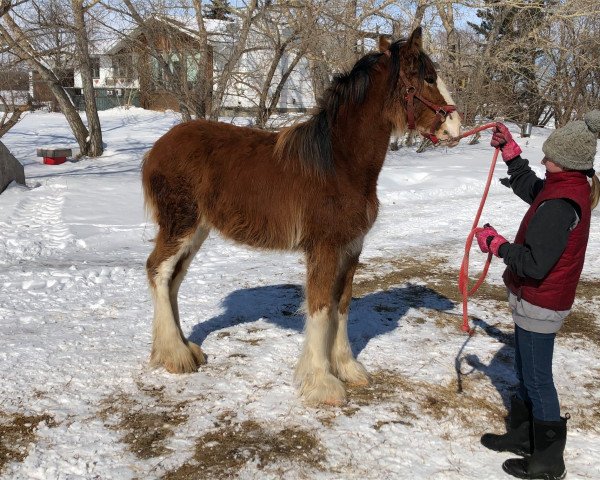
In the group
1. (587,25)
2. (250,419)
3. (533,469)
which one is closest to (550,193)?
(533,469)

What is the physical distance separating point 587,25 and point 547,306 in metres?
20.8

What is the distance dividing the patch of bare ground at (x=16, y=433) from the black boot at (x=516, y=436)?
8.23 feet

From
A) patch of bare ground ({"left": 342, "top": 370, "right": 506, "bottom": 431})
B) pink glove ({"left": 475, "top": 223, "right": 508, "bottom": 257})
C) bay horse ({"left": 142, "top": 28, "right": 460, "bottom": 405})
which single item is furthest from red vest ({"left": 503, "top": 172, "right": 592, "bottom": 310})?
patch of bare ground ({"left": 342, "top": 370, "right": 506, "bottom": 431})

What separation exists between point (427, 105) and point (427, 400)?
6.16ft

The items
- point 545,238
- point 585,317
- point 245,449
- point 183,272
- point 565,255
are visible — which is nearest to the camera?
point 545,238

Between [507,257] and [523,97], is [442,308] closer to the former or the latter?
[507,257]

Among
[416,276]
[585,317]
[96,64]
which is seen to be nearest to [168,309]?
[416,276]

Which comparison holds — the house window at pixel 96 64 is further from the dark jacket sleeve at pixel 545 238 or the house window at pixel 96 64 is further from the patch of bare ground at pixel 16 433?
the dark jacket sleeve at pixel 545 238

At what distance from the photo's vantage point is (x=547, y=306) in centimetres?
271

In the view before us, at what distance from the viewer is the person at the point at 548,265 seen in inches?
102

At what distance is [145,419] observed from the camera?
130 inches

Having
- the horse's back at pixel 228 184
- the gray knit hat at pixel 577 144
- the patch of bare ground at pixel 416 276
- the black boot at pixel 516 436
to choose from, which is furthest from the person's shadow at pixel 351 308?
the gray knit hat at pixel 577 144

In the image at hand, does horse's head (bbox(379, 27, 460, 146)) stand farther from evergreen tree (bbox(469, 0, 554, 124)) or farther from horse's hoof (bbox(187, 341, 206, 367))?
evergreen tree (bbox(469, 0, 554, 124))

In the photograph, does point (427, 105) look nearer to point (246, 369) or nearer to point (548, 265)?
point (548, 265)
